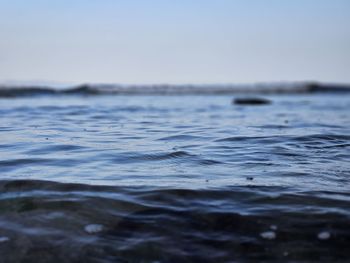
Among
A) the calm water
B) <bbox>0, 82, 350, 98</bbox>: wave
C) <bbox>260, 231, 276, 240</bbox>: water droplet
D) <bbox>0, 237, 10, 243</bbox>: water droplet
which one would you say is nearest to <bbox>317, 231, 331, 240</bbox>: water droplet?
the calm water

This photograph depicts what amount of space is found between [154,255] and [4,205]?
1.94 m

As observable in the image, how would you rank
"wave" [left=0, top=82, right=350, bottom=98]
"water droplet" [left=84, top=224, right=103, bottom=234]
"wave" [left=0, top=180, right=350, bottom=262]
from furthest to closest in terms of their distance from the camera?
"wave" [left=0, top=82, right=350, bottom=98], "water droplet" [left=84, top=224, right=103, bottom=234], "wave" [left=0, top=180, right=350, bottom=262]

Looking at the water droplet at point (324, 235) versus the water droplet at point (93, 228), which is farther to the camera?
the water droplet at point (93, 228)

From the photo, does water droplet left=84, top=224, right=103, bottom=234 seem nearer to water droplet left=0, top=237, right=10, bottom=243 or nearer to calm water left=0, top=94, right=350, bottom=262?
calm water left=0, top=94, right=350, bottom=262

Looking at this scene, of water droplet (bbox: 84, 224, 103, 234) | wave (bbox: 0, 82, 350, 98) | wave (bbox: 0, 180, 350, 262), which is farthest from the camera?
wave (bbox: 0, 82, 350, 98)

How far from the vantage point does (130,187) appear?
5.74m

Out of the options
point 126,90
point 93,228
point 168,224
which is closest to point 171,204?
point 168,224

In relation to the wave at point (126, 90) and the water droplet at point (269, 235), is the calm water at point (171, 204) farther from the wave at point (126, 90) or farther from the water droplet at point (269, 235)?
the wave at point (126, 90)

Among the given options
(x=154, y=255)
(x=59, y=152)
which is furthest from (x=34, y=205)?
(x=59, y=152)

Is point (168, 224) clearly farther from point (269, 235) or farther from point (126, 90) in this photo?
point (126, 90)

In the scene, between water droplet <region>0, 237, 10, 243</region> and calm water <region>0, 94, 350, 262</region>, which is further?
water droplet <region>0, 237, 10, 243</region>

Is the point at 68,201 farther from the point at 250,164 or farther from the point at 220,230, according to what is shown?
A: the point at 250,164

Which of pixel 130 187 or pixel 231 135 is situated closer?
pixel 130 187

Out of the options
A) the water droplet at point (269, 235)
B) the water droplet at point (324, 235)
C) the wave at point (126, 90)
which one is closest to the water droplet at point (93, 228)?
the water droplet at point (269, 235)
